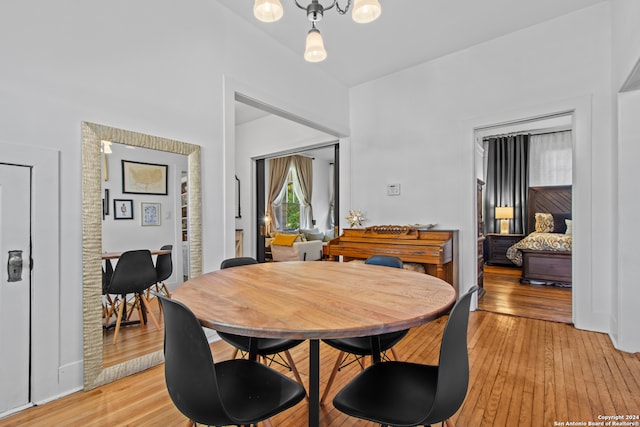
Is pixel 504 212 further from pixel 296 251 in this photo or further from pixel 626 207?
pixel 296 251

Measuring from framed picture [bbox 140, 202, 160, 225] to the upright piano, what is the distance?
2.19 m

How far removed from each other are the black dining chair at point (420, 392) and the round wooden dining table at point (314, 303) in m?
0.09

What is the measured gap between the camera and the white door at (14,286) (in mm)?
1699

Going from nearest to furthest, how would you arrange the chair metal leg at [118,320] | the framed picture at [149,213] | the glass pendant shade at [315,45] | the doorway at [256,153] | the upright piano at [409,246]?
1. the glass pendant shade at [315,45]
2. the chair metal leg at [118,320]
3. the framed picture at [149,213]
4. the upright piano at [409,246]
5. the doorway at [256,153]

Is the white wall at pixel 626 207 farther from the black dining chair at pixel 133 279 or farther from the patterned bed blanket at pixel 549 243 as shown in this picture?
the black dining chair at pixel 133 279

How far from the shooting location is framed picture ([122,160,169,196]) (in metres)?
2.24

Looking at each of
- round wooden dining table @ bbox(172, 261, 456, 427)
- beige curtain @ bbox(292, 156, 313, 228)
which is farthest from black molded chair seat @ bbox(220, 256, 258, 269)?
beige curtain @ bbox(292, 156, 313, 228)

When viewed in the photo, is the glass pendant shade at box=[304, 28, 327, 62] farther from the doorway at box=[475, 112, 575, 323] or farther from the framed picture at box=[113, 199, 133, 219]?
the doorway at box=[475, 112, 575, 323]

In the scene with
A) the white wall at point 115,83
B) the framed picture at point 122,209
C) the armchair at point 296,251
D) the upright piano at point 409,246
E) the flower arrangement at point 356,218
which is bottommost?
the armchair at point 296,251

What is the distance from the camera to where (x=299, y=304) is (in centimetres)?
116

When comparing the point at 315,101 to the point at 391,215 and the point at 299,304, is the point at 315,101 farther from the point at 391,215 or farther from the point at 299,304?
the point at 299,304

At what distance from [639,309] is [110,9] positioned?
4413 mm

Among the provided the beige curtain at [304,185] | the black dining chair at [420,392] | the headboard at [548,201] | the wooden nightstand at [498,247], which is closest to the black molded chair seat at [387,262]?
the black dining chair at [420,392]

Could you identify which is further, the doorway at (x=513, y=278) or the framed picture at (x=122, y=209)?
the doorway at (x=513, y=278)
